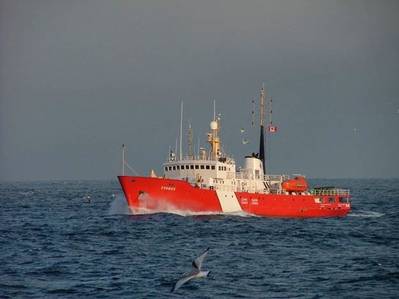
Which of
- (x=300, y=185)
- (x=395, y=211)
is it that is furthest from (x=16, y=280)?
(x=395, y=211)

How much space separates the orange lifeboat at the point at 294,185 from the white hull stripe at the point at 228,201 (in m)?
7.10

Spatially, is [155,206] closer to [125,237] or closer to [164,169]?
[164,169]

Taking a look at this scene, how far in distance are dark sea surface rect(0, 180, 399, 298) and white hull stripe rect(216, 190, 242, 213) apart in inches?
41.1

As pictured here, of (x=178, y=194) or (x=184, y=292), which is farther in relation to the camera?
(x=178, y=194)

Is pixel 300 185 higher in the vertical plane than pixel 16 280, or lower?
higher

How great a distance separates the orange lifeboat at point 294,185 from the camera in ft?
244

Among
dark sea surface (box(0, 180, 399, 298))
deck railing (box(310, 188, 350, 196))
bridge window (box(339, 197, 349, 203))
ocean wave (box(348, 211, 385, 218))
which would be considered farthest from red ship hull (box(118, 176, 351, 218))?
ocean wave (box(348, 211, 385, 218))

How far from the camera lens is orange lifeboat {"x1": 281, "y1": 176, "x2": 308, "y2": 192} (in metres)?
74.4

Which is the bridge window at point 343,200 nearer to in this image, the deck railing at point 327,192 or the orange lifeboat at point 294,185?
the deck railing at point 327,192

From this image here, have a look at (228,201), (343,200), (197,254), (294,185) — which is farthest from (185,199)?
(343,200)

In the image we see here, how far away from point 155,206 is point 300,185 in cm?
1609

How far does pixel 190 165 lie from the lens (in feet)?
231

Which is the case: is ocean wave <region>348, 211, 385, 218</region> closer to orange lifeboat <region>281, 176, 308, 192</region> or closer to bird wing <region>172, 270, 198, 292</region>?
orange lifeboat <region>281, 176, 308, 192</region>

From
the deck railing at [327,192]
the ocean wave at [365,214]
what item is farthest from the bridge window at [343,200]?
the ocean wave at [365,214]
